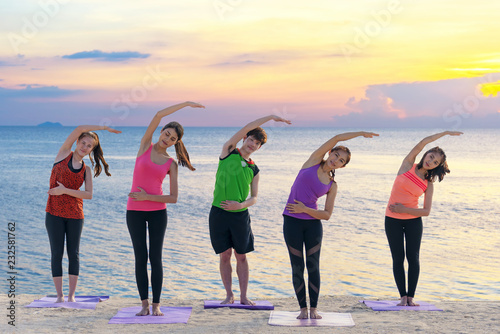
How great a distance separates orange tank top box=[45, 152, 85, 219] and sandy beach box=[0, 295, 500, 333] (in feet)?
→ 3.56

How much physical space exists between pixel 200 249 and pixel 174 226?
308 cm

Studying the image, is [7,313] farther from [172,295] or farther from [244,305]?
[172,295]

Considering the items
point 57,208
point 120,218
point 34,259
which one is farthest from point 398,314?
point 120,218

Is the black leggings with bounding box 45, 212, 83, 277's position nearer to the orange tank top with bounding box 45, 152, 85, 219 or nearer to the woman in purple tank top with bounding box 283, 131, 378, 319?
the orange tank top with bounding box 45, 152, 85, 219

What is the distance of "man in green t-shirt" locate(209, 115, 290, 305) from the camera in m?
6.03

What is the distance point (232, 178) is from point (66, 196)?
191 centimetres

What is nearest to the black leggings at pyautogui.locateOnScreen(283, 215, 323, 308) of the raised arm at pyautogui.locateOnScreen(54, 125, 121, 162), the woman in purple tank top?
the woman in purple tank top

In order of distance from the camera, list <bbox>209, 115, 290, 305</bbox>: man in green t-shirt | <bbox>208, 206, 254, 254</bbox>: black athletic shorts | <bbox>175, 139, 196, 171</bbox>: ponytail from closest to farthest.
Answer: <bbox>175, 139, 196, 171</bbox>: ponytail < <bbox>209, 115, 290, 305</bbox>: man in green t-shirt < <bbox>208, 206, 254, 254</bbox>: black athletic shorts

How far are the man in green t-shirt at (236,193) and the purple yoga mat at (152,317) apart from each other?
2.46 feet

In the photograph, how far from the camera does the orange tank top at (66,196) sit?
6223mm

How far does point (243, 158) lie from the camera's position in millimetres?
6094

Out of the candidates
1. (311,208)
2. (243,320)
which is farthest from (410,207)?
(243,320)

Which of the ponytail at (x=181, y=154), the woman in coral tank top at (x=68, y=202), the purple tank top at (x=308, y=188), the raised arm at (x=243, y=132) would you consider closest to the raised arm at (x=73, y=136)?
the woman in coral tank top at (x=68, y=202)

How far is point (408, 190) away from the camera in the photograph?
6.48 metres
